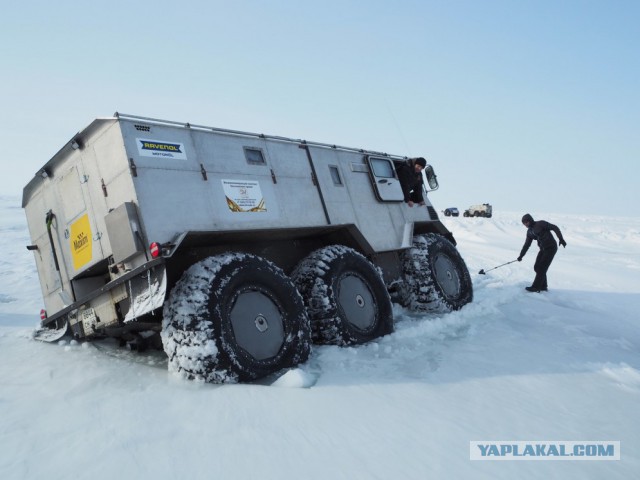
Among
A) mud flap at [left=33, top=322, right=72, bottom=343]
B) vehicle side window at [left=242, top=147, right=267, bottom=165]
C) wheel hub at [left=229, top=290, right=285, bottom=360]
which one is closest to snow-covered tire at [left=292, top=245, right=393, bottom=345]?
wheel hub at [left=229, top=290, right=285, bottom=360]

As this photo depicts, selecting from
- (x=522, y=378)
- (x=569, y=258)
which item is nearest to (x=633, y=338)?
(x=522, y=378)

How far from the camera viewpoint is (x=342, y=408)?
10.3 ft

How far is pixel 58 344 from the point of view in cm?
500

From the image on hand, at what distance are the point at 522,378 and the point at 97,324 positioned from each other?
416cm

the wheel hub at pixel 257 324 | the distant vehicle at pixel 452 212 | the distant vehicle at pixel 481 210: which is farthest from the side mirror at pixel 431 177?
the distant vehicle at pixel 452 212

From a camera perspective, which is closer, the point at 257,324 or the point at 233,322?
the point at 233,322

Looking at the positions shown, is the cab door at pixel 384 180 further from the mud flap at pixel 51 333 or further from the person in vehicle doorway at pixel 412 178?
the mud flap at pixel 51 333

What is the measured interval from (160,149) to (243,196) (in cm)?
99

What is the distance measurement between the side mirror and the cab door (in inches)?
38.9

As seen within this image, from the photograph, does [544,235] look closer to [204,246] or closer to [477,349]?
[477,349]

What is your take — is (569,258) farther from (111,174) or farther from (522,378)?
(111,174)

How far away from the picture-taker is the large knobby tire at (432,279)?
7.29 m

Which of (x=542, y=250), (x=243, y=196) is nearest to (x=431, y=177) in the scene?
(x=542, y=250)

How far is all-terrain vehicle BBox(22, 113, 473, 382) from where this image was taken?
397 centimetres
